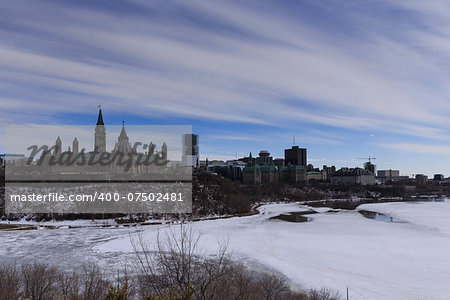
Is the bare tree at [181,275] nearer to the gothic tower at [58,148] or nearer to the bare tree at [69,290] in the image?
the bare tree at [69,290]

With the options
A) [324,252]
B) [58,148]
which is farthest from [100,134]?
[324,252]

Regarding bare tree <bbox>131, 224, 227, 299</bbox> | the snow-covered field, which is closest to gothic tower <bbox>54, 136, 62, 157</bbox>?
the snow-covered field

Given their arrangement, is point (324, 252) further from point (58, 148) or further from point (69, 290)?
point (58, 148)

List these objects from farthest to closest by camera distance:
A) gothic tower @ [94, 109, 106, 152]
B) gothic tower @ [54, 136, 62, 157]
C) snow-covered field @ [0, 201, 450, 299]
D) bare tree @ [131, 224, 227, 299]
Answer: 1. gothic tower @ [94, 109, 106, 152]
2. gothic tower @ [54, 136, 62, 157]
3. snow-covered field @ [0, 201, 450, 299]
4. bare tree @ [131, 224, 227, 299]

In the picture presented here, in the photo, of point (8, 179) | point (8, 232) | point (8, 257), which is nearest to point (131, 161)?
point (8, 179)

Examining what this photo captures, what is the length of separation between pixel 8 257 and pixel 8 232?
17288mm

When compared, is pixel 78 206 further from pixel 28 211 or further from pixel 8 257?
pixel 8 257

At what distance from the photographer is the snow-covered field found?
2017cm

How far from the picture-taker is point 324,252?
28172 millimetres

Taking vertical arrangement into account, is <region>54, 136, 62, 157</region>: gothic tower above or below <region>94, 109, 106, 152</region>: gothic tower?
below

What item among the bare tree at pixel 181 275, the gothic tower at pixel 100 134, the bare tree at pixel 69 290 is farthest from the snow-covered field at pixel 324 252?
the gothic tower at pixel 100 134

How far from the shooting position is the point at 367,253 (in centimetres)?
2773

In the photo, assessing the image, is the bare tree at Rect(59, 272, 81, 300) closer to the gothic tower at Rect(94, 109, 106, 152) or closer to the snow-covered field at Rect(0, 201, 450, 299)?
the snow-covered field at Rect(0, 201, 450, 299)

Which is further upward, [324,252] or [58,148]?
[58,148]
